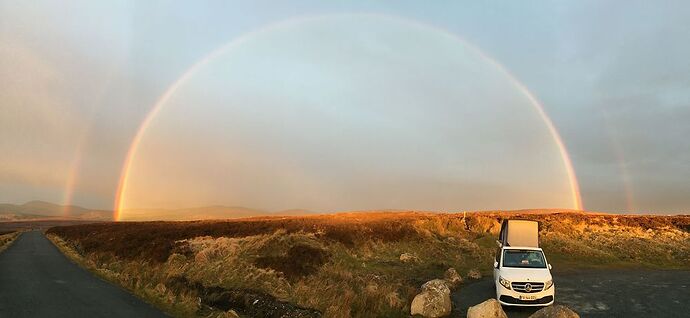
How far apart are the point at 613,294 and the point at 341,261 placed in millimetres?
17205

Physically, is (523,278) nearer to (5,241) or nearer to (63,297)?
(63,297)

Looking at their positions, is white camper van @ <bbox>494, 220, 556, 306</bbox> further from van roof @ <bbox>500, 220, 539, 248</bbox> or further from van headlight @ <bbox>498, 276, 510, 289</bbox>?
van roof @ <bbox>500, 220, 539, 248</bbox>

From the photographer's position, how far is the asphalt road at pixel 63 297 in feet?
53.2

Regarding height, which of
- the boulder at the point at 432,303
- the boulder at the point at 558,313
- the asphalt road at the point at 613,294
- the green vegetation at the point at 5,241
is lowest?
the green vegetation at the point at 5,241

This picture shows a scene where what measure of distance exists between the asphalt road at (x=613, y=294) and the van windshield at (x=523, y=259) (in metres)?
2.02

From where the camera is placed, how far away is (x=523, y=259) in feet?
66.8

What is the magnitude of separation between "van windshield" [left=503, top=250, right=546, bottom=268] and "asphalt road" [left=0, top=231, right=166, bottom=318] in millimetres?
15076

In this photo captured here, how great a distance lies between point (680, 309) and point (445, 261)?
61.6 ft

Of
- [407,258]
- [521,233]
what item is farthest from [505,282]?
[407,258]

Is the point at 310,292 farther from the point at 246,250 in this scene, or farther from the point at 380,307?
the point at 246,250

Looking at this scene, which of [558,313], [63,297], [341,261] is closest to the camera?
[558,313]

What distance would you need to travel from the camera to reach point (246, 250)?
32.5 metres

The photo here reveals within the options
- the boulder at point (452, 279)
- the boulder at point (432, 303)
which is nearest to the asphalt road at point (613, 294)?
the boulder at point (452, 279)

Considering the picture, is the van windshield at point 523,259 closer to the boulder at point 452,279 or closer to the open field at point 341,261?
the open field at point 341,261
